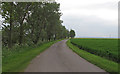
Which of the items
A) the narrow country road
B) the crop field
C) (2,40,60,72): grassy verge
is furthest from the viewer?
the crop field

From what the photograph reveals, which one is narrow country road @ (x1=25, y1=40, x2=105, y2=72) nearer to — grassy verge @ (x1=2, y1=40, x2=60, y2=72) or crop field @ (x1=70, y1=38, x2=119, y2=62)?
grassy verge @ (x1=2, y1=40, x2=60, y2=72)

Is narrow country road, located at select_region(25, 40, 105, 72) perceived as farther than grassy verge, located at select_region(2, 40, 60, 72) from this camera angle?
Yes

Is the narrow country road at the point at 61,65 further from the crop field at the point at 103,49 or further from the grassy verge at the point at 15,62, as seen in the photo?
the crop field at the point at 103,49

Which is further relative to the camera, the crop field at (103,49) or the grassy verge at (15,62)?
the crop field at (103,49)

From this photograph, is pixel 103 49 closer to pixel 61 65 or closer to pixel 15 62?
pixel 61 65

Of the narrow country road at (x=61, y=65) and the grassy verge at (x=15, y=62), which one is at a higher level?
the grassy verge at (x=15, y=62)

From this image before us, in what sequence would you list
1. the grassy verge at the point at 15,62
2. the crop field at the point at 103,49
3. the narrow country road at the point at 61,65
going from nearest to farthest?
the grassy verge at the point at 15,62 → the narrow country road at the point at 61,65 → the crop field at the point at 103,49

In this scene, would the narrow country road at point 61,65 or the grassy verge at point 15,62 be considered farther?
the narrow country road at point 61,65

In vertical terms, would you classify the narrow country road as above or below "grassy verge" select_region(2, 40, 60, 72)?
below

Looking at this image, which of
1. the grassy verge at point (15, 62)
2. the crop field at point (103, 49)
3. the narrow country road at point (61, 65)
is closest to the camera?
the grassy verge at point (15, 62)

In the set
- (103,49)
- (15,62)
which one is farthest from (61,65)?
(103,49)

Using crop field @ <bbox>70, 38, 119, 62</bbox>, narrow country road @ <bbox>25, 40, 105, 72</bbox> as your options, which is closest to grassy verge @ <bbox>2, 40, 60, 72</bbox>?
narrow country road @ <bbox>25, 40, 105, 72</bbox>

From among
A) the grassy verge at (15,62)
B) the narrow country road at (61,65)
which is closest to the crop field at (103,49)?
the narrow country road at (61,65)

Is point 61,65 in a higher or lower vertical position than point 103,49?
lower
